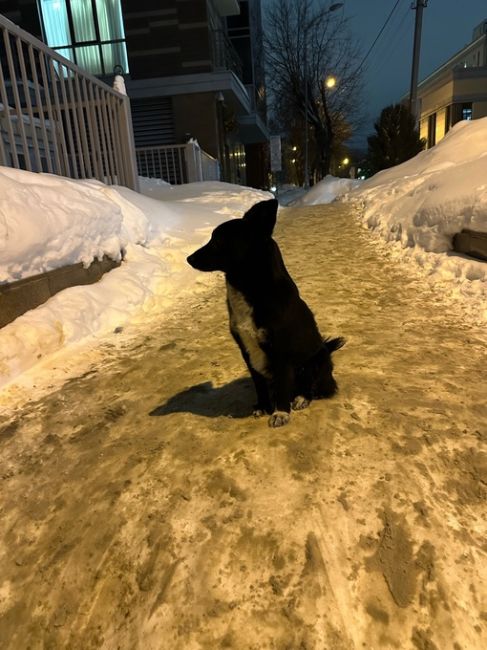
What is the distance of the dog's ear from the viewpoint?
7.69 ft

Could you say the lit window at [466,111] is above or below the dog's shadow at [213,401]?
above

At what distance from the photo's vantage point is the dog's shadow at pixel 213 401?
2953mm

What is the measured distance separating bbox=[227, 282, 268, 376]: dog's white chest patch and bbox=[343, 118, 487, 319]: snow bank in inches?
107

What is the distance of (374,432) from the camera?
2543mm

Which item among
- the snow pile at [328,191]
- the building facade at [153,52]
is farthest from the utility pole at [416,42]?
the building facade at [153,52]

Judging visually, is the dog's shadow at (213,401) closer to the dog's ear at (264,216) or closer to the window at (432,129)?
the dog's ear at (264,216)

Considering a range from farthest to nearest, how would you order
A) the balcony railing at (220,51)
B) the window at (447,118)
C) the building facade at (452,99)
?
the window at (447,118)
the building facade at (452,99)
the balcony railing at (220,51)

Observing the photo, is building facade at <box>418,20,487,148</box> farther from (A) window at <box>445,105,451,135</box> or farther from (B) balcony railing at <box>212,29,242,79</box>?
(B) balcony railing at <box>212,29,242,79</box>

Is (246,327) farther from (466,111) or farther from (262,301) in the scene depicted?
(466,111)

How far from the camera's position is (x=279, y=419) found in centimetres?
268

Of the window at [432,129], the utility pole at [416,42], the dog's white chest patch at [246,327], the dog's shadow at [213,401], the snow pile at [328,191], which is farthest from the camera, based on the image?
the window at [432,129]

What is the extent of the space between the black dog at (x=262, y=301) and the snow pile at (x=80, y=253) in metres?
1.98

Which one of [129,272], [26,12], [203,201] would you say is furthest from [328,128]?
[129,272]

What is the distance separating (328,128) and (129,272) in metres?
26.1
